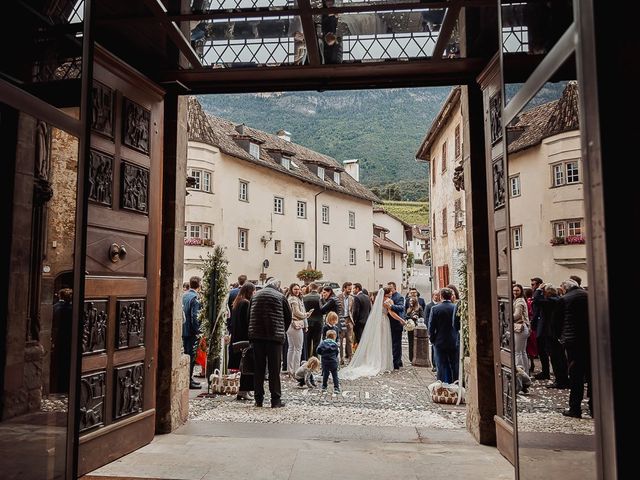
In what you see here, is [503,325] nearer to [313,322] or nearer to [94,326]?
[94,326]

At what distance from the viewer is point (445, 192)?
78.9ft

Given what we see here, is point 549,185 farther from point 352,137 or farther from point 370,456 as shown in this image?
point 352,137

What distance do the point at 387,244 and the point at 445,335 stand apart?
4011 cm

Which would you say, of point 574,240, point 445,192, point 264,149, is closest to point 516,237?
point 574,240

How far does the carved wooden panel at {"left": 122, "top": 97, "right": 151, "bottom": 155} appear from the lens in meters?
5.45

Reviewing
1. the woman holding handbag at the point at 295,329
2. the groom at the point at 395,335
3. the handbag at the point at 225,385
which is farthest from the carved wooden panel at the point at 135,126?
the groom at the point at 395,335

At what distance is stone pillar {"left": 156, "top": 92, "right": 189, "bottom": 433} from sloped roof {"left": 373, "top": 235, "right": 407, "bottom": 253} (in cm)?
4043

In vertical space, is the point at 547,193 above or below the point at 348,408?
above

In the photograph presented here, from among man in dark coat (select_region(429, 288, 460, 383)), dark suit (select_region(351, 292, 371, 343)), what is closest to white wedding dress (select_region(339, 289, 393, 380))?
dark suit (select_region(351, 292, 371, 343))

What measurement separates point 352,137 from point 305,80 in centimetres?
12203

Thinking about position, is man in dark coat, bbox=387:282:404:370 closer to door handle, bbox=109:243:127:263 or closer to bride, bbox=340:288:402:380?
bride, bbox=340:288:402:380

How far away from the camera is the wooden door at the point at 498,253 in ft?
16.9

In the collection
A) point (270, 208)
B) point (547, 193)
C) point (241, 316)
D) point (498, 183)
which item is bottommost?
point (241, 316)

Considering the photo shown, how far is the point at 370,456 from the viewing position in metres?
5.44
